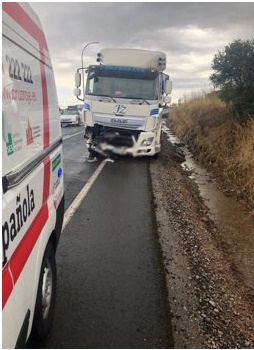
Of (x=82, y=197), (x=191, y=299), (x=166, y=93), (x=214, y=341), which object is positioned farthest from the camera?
(x=166, y=93)

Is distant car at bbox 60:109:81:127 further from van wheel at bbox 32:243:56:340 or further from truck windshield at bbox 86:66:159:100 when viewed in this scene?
van wheel at bbox 32:243:56:340

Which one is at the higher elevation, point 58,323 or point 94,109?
point 94,109

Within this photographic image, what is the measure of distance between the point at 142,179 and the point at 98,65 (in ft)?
15.3

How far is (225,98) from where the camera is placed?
54.6ft

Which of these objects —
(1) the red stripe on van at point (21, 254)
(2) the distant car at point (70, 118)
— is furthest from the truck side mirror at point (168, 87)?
(2) the distant car at point (70, 118)

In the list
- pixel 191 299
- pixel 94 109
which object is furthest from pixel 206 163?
pixel 191 299

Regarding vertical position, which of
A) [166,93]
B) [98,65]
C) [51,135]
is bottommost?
[51,135]

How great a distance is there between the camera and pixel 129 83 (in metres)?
13.4

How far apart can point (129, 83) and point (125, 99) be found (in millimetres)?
558

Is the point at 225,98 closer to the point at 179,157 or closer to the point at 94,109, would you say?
the point at 179,157

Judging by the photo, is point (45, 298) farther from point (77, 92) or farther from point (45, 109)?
point (77, 92)

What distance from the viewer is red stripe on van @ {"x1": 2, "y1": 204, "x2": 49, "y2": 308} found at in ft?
6.89

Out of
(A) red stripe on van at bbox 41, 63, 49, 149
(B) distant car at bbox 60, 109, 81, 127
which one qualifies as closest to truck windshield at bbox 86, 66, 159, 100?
(A) red stripe on van at bbox 41, 63, 49, 149

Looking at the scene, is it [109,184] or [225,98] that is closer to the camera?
[109,184]
